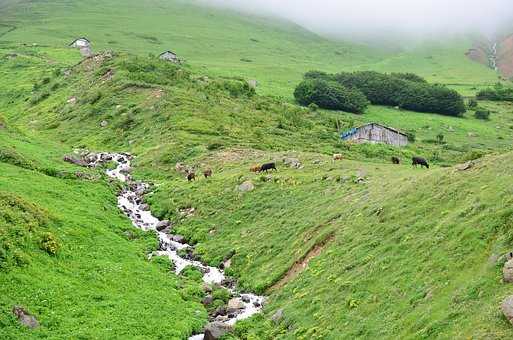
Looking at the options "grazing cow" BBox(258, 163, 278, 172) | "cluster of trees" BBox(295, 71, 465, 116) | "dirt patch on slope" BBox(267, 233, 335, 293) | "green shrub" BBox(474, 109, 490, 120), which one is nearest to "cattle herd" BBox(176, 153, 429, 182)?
"grazing cow" BBox(258, 163, 278, 172)

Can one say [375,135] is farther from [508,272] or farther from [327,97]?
[508,272]

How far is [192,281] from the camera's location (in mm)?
43219

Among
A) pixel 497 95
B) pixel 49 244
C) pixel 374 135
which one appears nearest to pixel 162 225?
pixel 49 244

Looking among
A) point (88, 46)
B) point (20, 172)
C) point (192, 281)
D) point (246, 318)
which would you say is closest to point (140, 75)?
point (20, 172)

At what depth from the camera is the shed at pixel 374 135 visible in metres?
114

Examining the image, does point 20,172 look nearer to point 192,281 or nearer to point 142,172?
point 142,172

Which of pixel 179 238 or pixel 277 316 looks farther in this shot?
pixel 179 238

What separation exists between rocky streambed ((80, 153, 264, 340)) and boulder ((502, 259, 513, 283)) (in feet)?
53.0

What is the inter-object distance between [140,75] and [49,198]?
62.0 meters

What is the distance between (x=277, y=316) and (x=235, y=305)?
3938mm

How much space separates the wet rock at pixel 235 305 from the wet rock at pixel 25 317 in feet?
38.8

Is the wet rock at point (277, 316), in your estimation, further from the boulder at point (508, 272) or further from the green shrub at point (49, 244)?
the green shrub at point (49, 244)

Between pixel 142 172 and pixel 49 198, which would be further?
pixel 142 172

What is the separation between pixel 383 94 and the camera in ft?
566
